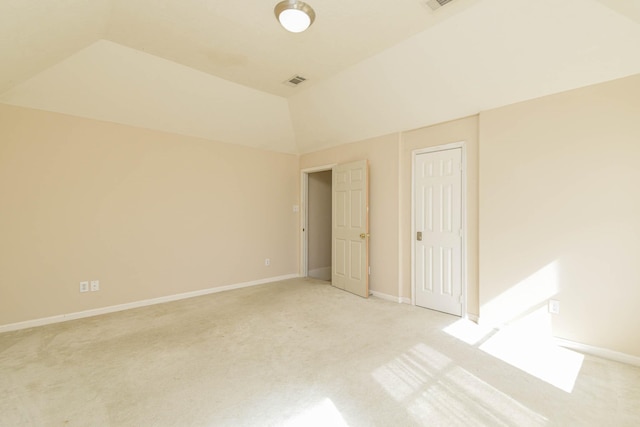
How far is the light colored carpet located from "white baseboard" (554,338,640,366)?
78 millimetres

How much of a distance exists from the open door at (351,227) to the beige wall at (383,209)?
15 centimetres

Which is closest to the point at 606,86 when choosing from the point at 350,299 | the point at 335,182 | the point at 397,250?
the point at 397,250

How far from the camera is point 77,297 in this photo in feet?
11.3

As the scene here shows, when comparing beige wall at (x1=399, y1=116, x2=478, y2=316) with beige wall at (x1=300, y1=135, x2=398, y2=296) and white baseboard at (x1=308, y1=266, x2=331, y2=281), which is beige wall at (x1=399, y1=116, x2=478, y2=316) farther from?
white baseboard at (x1=308, y1=266, x2=331, y2=281)

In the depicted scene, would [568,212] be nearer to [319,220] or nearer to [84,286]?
[319,220]

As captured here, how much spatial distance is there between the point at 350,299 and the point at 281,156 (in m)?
2.99

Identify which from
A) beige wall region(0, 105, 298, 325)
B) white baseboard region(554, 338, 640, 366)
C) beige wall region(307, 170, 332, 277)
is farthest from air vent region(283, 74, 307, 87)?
white baseboard region(554, 338, 640, 366)

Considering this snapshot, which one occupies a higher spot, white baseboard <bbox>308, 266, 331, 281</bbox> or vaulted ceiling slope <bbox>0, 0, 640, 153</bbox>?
vaulted ceiling slope <bbox>0, 0, 640, 153</bbox>

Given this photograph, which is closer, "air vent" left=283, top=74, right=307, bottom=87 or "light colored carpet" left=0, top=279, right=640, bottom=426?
"light colored carpet" left=0, top=279, right=640, bottom=426

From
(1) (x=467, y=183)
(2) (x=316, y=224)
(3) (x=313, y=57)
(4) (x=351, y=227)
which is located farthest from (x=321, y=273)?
(3) (x=313, y=57)

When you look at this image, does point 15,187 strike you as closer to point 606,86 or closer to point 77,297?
point 77,297

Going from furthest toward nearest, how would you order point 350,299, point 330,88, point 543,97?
1. point 350,299
2. point 330,88
3. point 543,97

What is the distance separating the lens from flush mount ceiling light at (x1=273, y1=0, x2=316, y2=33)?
2113 millimetres

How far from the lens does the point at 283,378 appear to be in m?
2.17
